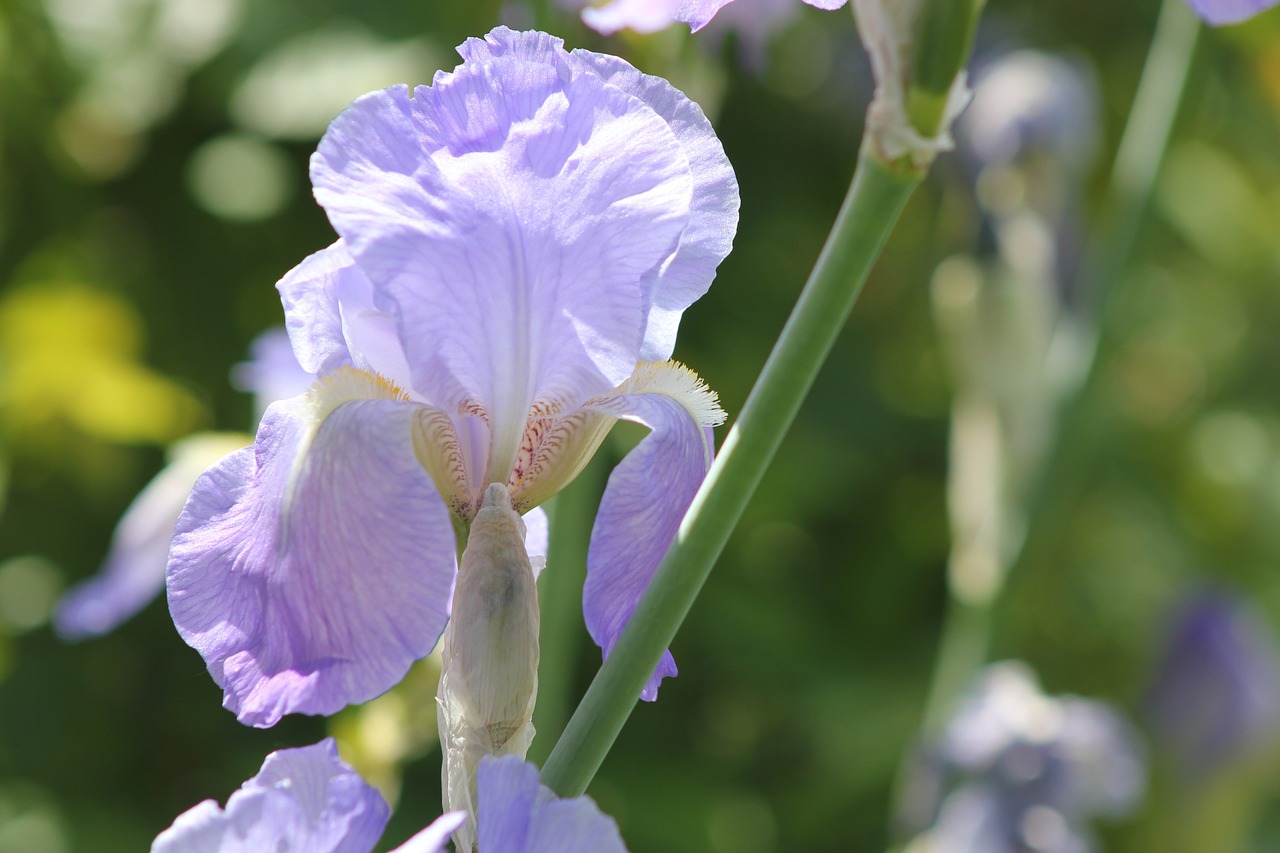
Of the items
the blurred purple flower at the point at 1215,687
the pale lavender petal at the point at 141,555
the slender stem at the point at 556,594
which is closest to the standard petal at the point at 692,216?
the slender stem at the point at 556,594

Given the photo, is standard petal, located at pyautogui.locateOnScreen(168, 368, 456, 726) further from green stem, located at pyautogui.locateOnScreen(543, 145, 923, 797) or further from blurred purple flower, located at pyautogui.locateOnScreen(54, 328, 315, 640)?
blurred purple flower, located at pyautogui.locateOnScreen(54, 328, 315, 640)

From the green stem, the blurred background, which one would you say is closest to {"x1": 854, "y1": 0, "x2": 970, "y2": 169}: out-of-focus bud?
the green stem

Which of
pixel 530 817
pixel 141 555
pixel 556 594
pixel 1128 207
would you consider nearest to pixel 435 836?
pixel 530 817

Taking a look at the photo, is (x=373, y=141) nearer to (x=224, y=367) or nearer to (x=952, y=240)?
(x=952, y=240)

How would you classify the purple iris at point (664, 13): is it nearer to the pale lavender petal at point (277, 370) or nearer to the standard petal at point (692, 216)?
the standard petal at point (692, 216)

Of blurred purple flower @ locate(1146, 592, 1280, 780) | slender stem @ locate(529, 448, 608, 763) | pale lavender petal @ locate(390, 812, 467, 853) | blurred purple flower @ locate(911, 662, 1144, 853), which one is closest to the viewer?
pale lavender petal @ locate(390, 812, 467, 853)

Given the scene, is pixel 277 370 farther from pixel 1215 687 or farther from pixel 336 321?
pixel 1215 687
